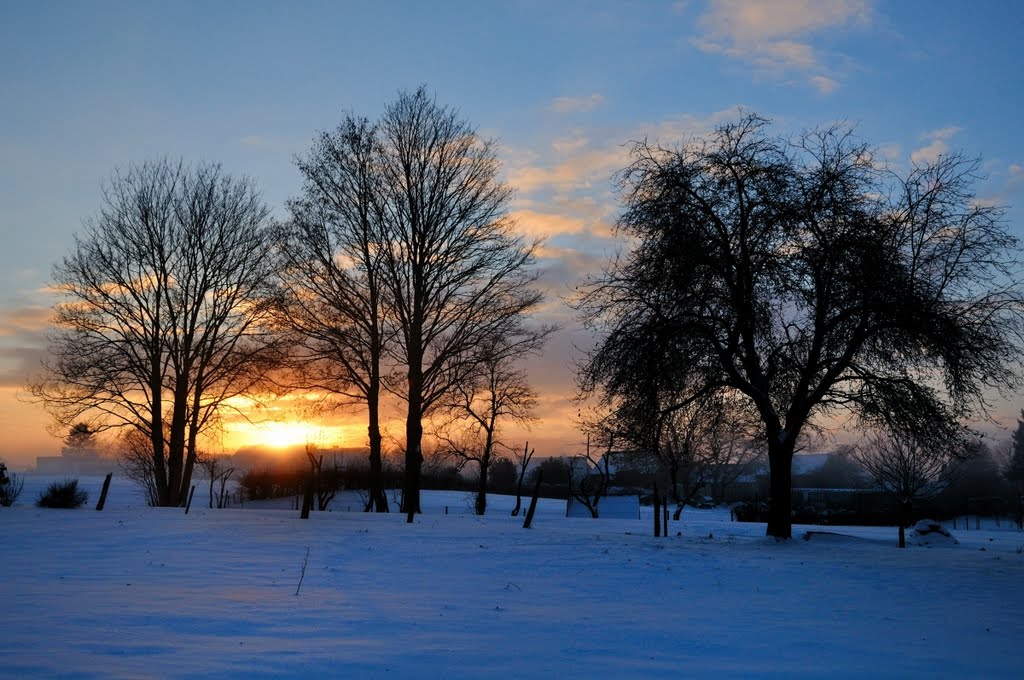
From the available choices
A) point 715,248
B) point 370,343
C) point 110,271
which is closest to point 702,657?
point 715,248

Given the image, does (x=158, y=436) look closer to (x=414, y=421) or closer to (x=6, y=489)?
(x=6, y=489)

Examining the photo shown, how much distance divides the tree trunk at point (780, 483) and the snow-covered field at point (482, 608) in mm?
2627

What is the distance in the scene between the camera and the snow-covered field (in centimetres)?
779

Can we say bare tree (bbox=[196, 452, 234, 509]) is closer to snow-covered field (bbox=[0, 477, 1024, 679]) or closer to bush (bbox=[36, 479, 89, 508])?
bush (bbox=[36, 479, 89, 508])

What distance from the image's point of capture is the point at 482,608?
10.7 meters

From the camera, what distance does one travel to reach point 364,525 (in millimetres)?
22359

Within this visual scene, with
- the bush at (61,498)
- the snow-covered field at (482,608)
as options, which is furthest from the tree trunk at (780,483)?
the bush at (61,498)

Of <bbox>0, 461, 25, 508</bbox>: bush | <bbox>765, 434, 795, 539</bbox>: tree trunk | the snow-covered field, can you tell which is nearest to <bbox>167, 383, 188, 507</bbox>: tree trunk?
<bbox>0, 461, 25, 508</bbox>: bush

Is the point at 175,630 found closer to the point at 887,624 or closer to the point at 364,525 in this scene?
the point at 887,624

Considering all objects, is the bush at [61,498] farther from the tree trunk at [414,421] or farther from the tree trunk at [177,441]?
the tree trunk at [414,421]

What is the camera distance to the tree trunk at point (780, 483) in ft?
69.3

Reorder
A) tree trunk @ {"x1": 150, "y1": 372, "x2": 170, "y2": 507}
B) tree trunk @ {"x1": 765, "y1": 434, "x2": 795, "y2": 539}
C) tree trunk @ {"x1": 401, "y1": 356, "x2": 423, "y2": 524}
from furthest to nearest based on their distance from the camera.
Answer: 1. tree trunk @ {"x1": 150, "y1": 372, "x2": 170, "y2": 507}
2. tree trunk @ {"x1": 401, "y1": 356, "x2": 423, "y2": 524}
3. tree trunk @ {"x1": 765, "y1": 434, "x2": 795, "y2": 539}

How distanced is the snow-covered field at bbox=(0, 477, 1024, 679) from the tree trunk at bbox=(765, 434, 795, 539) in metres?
2.63

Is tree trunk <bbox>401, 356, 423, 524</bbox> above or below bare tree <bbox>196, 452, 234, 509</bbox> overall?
Result: above
